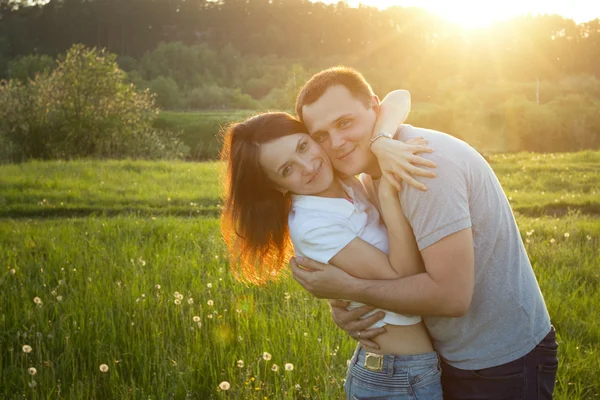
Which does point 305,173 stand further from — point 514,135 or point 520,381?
point 514,135

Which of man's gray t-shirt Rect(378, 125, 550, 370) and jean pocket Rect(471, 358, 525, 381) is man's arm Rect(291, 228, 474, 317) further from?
jean pocket Rect(471, 358, 525, 381)

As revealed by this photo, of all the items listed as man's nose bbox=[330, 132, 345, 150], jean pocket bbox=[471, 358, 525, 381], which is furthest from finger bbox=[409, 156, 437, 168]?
jean pocket bbox=[471, 358, 525, 381]

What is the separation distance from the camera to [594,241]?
7.65 m

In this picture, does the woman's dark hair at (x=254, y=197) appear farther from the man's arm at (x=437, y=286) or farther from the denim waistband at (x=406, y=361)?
the denim waistband at (x=406, y=361)

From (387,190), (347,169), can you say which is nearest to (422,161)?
(387,190)

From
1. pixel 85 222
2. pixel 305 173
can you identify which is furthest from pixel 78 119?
pixel 305 173

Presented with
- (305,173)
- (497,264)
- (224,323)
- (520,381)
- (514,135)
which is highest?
(305,173)

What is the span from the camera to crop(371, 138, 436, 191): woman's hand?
98.2 inches

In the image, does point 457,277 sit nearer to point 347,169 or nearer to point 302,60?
point 347,169

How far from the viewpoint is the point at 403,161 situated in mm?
2527

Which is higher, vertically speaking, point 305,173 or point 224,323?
point 305,173

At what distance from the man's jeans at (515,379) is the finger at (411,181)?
0.88 metres

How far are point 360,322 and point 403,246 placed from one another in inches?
18.8

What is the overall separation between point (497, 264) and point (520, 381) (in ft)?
1.74
